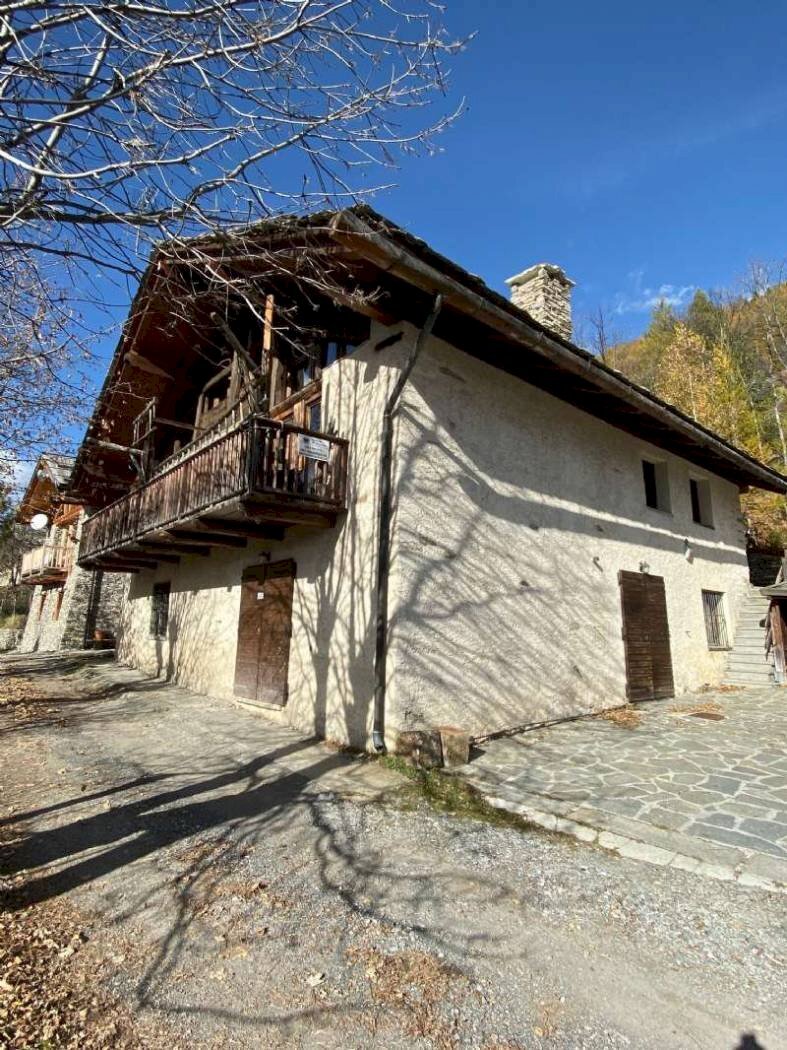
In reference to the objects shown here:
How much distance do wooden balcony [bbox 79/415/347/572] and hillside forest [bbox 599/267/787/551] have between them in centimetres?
1634

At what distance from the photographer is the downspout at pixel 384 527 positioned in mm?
6004

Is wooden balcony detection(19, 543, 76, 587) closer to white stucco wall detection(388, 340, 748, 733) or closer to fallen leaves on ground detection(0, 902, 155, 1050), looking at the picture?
white stucco wall detection(388, 340, 748, 733)

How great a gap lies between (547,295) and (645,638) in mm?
6641

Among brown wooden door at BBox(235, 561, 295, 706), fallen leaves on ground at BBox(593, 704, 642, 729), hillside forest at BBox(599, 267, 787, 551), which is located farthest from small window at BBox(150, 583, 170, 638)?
hillside forest at BBox(599, 267, 787, 551)

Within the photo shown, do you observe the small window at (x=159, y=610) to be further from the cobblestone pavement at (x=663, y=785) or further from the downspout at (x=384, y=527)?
the cobblestone pavement at (x=663, y=785)

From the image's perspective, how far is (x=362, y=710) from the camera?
6.30 m

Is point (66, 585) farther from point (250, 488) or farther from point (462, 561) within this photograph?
point (462, 561)

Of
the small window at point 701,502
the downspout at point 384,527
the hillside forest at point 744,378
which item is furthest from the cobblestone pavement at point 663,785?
the hillside forest at point 744,378

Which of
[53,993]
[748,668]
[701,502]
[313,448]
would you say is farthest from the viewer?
[701,502]

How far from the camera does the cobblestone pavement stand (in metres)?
3.80

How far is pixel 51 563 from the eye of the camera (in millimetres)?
21125

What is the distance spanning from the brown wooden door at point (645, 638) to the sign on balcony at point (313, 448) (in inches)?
Result: 217

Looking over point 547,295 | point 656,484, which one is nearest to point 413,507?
point 547,295

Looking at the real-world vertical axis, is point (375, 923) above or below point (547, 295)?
below
